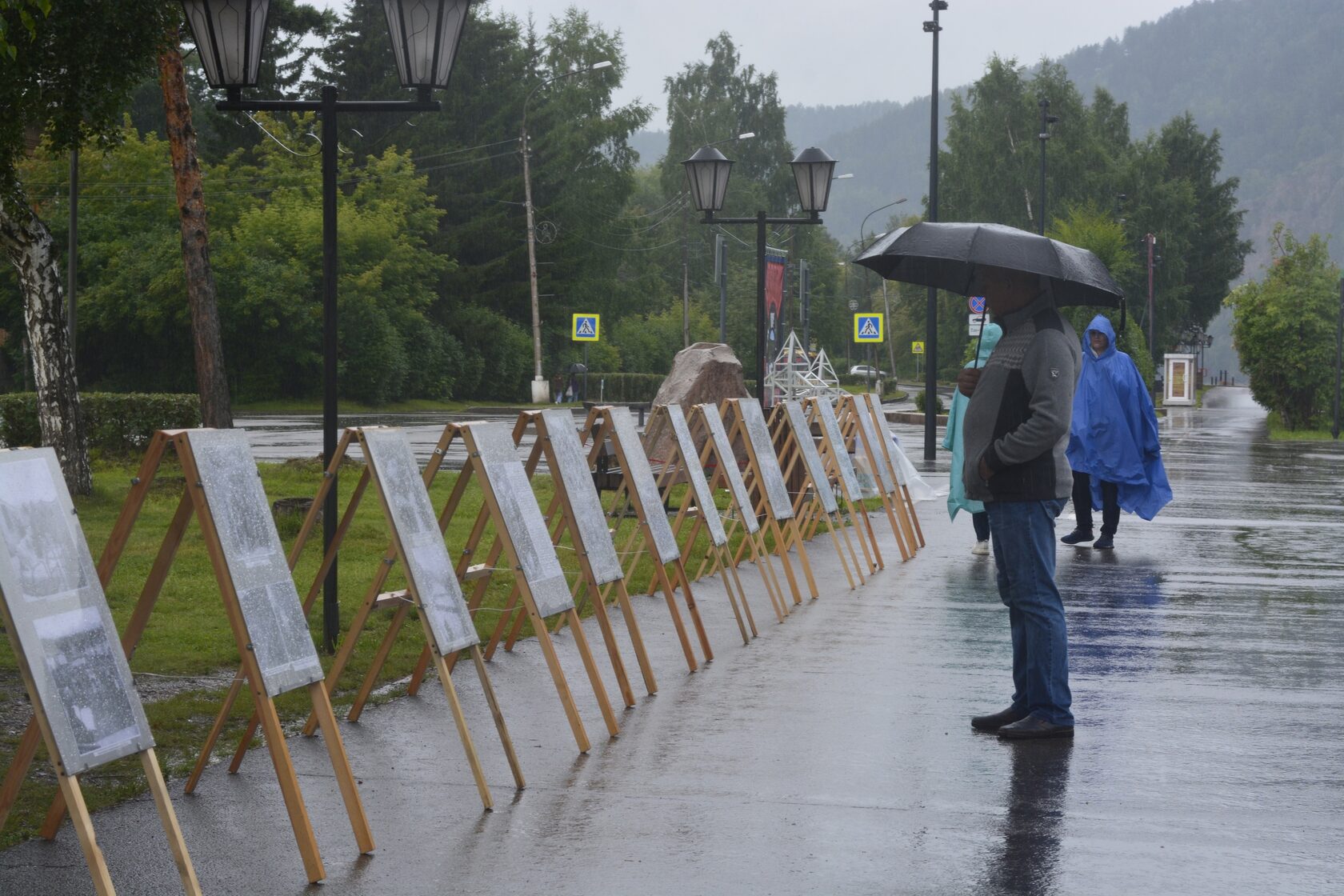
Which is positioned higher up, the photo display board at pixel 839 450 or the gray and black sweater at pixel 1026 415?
the gray and black sweater at pixel 1026 415

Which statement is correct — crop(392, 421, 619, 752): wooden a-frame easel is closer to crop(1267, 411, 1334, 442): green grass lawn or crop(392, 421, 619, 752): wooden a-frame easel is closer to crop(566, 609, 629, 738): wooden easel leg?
crop(566, 609, 629, 738): wooden easel leg

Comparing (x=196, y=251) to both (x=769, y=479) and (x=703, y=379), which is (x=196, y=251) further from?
(x=769, y=479)

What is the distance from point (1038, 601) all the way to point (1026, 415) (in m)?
0.76

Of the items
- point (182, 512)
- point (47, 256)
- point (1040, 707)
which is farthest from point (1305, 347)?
point (182, 512)

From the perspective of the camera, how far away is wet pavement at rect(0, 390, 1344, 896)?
15.6 ft

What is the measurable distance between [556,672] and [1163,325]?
8284cm

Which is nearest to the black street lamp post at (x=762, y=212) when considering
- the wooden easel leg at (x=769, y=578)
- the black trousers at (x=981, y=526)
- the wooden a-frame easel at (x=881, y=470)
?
the wooden a-frame easel at (x=881, y=470)

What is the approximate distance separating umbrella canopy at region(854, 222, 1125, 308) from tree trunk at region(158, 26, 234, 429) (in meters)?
11.2

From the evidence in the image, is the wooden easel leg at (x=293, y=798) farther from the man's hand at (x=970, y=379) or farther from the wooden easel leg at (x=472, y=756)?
the man's hand at (x=970, y=379)

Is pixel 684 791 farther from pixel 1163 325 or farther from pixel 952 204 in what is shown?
pixel 1163 325

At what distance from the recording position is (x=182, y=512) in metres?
5.07

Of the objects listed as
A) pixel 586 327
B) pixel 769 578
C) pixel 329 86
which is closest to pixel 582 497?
pixel 329 86

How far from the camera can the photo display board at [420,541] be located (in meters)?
5.68

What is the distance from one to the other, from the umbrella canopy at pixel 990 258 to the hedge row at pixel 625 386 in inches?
2071
